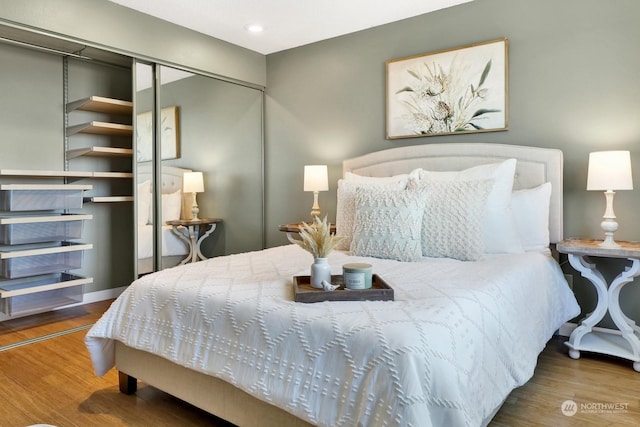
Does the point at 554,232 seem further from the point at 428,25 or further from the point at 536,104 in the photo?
the point at 428,25

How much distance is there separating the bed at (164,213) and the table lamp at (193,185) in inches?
1.4

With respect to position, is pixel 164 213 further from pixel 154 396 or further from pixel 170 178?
pixel 154 396

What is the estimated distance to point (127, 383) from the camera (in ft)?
7.29

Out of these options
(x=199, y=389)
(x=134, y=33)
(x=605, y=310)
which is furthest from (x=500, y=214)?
(x=134, y=33)

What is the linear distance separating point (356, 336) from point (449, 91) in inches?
101

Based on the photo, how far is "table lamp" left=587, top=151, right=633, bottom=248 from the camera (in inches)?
98.7

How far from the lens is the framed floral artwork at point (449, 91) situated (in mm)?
3197

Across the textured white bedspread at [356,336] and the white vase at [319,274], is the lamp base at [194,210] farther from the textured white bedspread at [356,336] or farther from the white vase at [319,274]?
the white vase at [319,274]

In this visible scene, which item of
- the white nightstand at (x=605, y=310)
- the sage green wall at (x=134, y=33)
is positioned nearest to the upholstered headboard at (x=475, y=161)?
the white nightstand at (x=605, y=310)

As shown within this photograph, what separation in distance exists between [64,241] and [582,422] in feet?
12.1

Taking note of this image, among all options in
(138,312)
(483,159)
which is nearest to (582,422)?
(483,159)

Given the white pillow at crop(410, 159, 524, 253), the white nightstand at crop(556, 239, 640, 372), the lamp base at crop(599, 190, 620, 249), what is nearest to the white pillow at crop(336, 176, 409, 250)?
the white pillow at crop(410, 159, 524, 253)

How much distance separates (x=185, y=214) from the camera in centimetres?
379

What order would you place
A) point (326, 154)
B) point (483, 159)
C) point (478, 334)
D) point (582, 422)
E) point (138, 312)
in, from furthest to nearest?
point (326, 154) < point (483, 159) < point (138, 312) < point (582, 422) < point (478, 334)
